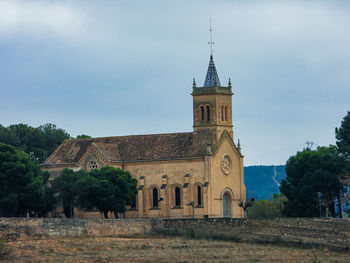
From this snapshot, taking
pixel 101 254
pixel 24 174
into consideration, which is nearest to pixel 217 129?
pixel 24 174

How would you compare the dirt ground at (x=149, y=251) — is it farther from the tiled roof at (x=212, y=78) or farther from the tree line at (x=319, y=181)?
the tiled roof at (x=212, y=78)

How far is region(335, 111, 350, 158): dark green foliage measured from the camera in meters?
106

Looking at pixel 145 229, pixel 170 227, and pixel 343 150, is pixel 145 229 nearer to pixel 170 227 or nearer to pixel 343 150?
pixel 170 227

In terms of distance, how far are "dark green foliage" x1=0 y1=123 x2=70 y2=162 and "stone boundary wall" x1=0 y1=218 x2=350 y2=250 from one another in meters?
43.1

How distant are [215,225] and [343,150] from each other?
25827 mm

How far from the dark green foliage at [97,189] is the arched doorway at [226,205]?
967cm

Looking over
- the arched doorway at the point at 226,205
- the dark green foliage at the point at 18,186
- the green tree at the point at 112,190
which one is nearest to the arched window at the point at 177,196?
the arched doorway at the point at 226,205

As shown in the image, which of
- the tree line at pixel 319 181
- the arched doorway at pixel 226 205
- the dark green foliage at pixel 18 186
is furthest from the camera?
the arched doorway at pixel 226 205

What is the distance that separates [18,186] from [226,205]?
897 inches

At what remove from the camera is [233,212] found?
358ft

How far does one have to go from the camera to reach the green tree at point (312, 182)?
4129 inches

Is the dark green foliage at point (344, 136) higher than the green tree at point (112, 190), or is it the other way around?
the dark green foliage at point (344, 136)

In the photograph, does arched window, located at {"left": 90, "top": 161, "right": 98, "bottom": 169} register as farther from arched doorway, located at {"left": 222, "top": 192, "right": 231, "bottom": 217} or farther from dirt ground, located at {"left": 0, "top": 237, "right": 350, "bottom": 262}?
dirt ground, located at {"left": 0, "top": 237, "right": 350, "bottom": 262}

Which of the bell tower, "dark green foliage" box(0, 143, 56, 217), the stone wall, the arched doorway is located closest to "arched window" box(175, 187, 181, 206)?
the arched doorway
